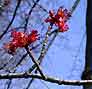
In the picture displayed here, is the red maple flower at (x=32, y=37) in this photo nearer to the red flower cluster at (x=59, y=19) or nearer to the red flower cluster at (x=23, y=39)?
the red flower cluster at (x=23, y=39)

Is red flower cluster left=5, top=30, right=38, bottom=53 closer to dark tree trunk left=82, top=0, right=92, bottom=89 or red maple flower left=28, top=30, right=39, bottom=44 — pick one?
red maple flower left=28, top=30, right=39, bottom=44

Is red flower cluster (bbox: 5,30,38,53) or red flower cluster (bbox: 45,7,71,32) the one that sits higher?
red flower cluster (bbox: 5,30,38,53)

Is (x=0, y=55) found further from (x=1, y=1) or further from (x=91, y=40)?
(x=91, y=40)

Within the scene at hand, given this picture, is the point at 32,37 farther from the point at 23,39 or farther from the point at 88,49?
the point at 88,49

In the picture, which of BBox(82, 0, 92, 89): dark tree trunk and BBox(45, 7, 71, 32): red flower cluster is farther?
BBox(45, 7, 71, 32): red flower cluster

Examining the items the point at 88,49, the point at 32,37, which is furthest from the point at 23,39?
the point at 88,49

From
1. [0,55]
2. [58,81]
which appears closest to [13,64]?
[0,55]

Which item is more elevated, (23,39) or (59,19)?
(23,39)

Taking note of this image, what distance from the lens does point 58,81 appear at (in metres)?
1.50

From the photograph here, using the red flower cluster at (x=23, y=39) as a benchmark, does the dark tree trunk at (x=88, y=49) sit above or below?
below

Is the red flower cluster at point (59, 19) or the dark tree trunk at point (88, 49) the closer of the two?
the dark tree trunk at point (88, 49)

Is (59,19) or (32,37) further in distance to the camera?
(59,19)

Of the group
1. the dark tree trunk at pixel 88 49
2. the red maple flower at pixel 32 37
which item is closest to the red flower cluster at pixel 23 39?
the red maple flower at pixel 32 37

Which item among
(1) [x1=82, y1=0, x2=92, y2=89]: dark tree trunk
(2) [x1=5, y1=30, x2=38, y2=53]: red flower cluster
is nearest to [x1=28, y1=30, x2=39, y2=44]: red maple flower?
(2) [x1=5, y1=30, x2=38, y2=53]: red flower cluster
